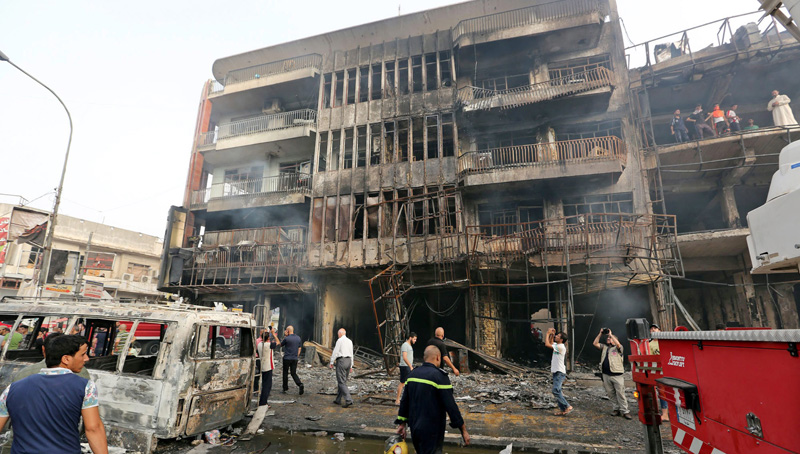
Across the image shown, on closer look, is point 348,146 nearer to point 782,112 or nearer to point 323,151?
point 323,151

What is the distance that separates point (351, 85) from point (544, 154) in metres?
11.0

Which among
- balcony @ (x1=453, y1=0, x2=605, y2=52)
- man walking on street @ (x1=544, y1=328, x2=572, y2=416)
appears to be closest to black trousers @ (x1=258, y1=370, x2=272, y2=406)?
man walking on street @ (x1=544, y1=328, x2=572, y2=416)

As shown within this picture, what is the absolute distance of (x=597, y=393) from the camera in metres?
9.44

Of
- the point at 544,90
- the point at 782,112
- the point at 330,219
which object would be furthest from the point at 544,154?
the point at 330,219

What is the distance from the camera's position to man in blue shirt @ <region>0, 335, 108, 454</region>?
2488 millimetres

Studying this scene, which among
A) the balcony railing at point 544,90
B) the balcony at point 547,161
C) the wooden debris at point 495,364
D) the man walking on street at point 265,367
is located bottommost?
the wooden debris at point 495,364

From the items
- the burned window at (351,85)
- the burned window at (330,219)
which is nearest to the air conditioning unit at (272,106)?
the burned window at (351,85)

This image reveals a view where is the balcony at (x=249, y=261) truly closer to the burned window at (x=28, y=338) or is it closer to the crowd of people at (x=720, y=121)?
the burned window at (x=28, y=338)

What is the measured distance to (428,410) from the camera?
3783 millimetres

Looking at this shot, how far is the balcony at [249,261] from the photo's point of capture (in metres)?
18.0

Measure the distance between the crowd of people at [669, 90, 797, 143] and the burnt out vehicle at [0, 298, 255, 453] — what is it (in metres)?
17.7

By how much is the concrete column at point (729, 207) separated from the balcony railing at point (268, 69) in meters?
20.4

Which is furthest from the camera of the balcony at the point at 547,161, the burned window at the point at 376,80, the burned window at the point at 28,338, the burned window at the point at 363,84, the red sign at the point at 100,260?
the red sign at the point at 100,260

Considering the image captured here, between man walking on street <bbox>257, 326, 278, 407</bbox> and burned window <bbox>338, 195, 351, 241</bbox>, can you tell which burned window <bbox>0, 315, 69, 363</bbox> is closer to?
man walking on street <bbox>257, 326, 278, 407</bbox>
